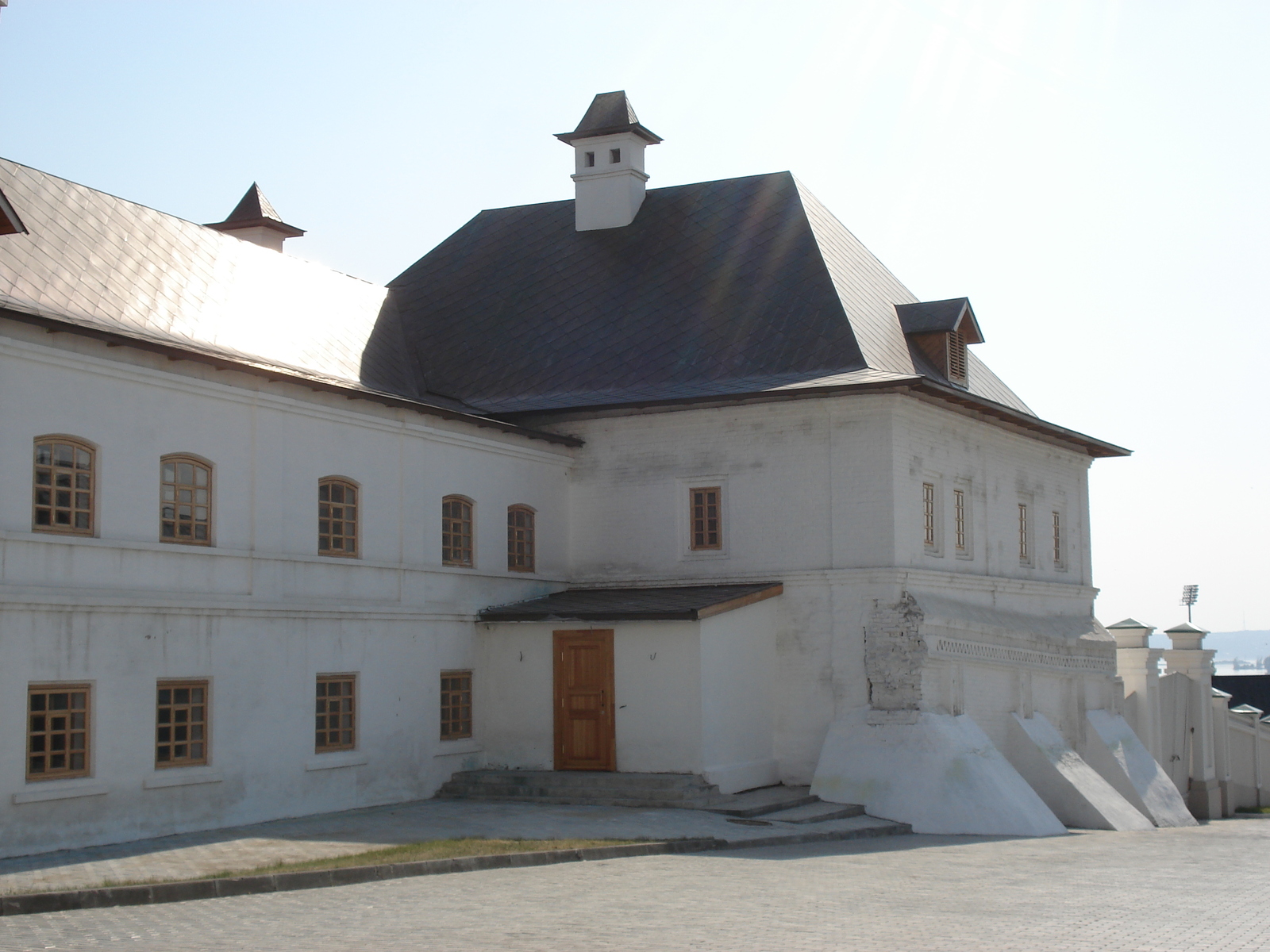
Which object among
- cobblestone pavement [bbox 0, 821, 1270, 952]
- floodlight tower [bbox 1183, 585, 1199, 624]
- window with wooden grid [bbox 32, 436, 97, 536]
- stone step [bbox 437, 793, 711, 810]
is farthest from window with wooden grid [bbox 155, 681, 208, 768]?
floodlight tower [bbox 1183, 585, 1199, 624]

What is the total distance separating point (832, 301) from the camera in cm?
2620

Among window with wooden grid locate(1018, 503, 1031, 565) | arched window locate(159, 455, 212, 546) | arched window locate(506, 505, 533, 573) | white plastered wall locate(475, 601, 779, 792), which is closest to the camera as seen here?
arched window locate(159, 455, 212, 546)

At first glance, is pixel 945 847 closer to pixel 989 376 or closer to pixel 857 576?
pixel 857 576

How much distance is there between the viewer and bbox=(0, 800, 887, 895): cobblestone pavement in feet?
48.1

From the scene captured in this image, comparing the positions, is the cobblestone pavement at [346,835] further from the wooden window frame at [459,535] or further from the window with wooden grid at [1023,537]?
the window with wooden grid at [1023,537]

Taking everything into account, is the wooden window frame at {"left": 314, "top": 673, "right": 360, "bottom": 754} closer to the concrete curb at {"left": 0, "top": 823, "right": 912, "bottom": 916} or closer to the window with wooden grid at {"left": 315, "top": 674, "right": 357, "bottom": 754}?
the window with wooden grid at {"left": 315, "top": 674, "right": 357, "bottom": 754}

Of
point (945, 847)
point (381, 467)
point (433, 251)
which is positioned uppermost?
point (433, 251)

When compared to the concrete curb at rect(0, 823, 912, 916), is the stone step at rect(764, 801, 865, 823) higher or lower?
→ lower

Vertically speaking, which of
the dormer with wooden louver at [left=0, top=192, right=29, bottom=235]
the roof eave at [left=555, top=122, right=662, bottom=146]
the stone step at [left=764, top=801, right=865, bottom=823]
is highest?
the roof eave at [left=555, top=122, right=662, bottom=146]

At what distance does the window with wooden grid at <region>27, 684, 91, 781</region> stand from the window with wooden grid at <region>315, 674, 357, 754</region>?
3.97m

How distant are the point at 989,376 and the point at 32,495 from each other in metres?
20.0

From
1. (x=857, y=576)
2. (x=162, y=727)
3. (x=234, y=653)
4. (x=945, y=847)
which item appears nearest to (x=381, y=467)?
(x=234, y=653)

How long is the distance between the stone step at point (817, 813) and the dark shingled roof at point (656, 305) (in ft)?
22.2

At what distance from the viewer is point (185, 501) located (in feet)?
61.2
